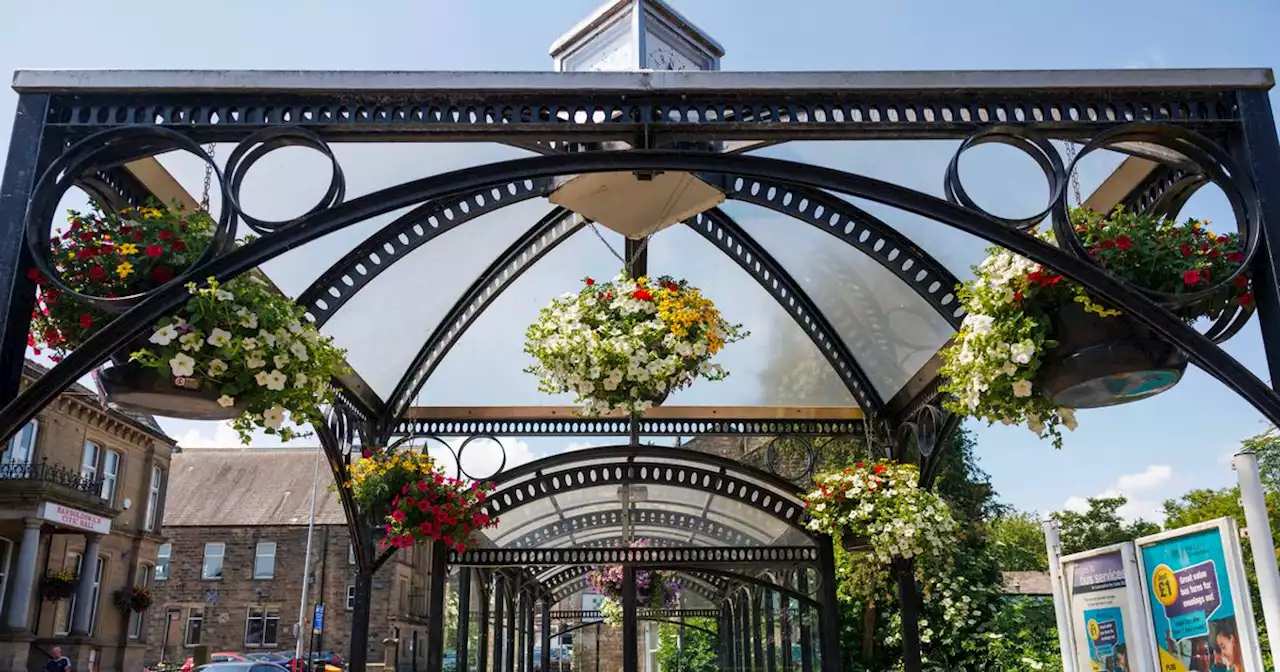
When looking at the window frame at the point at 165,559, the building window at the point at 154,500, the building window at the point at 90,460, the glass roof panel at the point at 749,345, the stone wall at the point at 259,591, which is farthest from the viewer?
the window frame at the point at 165,559

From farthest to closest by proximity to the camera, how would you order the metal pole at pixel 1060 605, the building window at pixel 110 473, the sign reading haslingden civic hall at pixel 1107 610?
the building window at pixel 110 473
the metal pole at pixel 1060 605
the sign reading haslingden civic hall at pixel 1107 610

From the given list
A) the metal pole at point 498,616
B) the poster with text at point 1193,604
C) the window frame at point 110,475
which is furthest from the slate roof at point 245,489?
the poster with text at point 1193,604

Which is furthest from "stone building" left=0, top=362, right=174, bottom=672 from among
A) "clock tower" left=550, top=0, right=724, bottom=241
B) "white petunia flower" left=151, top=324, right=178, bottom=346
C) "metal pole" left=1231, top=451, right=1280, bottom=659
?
"metal pole" left=1231, top=451, right=1280, bottom=659

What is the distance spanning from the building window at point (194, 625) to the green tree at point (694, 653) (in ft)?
66.1

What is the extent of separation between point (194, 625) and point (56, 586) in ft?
52.2

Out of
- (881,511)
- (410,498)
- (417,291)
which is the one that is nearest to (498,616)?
(410,498)

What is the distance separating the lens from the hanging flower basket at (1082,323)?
3742mm

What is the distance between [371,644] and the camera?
121 ft

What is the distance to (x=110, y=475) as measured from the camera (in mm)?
25812

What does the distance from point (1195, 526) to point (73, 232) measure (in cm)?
540

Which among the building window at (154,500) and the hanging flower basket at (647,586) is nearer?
the hanging flower basket at (647,586)

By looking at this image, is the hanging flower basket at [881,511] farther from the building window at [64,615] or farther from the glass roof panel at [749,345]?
the building window at [64,615]

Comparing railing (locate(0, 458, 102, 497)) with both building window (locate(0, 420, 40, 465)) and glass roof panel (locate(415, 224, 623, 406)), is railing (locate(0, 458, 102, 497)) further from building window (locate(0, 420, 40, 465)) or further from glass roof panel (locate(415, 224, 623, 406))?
glass roof panel (locate(415, 224, 623, 406))

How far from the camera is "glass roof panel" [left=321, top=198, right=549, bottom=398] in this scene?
7414 millimetres
